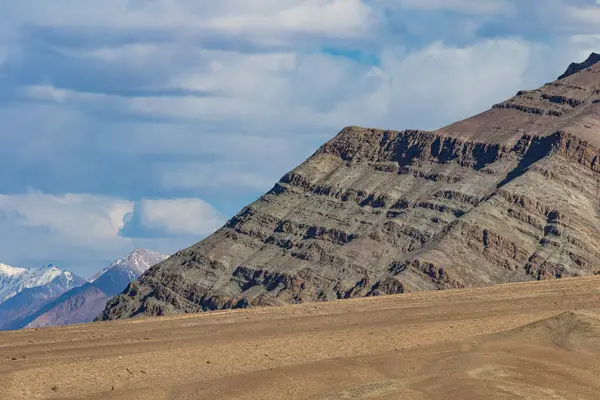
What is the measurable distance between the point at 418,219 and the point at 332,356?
104 metres

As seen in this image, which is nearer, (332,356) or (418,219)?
(332,356)

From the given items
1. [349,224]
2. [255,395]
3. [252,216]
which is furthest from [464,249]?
[255,395]

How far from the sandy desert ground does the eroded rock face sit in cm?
7435

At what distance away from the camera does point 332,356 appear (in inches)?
2218

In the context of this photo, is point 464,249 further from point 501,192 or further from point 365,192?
point 365,192

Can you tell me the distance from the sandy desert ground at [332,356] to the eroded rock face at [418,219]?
244 ft

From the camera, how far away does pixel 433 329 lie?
6169 centimetres

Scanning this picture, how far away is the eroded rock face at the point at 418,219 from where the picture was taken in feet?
489

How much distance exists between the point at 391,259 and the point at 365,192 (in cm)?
1968

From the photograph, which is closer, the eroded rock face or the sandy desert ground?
the sandy desert ground

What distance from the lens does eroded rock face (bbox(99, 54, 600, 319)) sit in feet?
489

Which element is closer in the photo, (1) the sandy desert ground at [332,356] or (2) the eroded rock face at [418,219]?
(1) the sandy desert ground at [332,356]

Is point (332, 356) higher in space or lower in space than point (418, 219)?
lower

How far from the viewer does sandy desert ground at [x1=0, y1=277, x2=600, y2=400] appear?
48.5 meters
